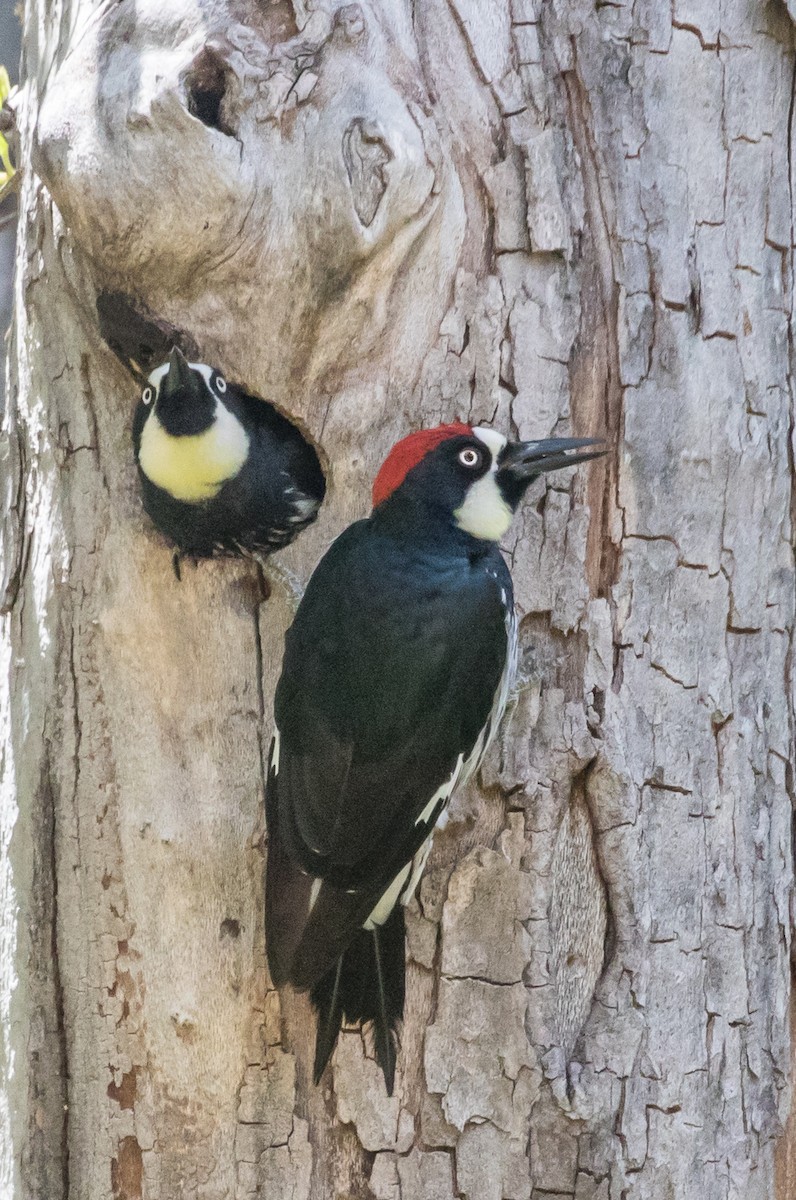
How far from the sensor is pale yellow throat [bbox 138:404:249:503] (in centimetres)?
220

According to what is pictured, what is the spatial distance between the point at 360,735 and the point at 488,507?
0.46 metres

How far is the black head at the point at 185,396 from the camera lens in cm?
210

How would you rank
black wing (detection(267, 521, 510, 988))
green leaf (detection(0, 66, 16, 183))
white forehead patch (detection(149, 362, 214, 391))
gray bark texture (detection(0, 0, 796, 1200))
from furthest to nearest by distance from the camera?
green leaf (detection(0, 66, 16, 183)) → white forehead patch (detection(149, 362, 214, 391)) → gray bark texture (detection(0, 0, 796, 1200)) → black wing (detection(267, 521, 510, 988))

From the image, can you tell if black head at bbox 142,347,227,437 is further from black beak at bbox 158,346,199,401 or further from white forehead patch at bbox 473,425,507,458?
white forehead patch at bbox 473,425,507,458

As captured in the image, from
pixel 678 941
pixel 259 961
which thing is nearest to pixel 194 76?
pixel 259 961

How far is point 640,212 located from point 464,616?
80 cm

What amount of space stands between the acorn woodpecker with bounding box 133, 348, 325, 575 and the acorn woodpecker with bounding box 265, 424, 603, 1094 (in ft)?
0.82

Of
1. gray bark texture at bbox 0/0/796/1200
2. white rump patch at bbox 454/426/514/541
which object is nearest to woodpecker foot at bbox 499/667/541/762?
gray bark texture at bbox 0/0/796/1200

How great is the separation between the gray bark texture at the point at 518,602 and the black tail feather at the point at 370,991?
36mm

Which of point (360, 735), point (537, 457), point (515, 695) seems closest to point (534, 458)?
point (537, 457)

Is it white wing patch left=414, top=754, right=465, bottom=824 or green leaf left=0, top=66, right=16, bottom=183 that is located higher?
green leaf left=0, top=66, right=16, bottom=183

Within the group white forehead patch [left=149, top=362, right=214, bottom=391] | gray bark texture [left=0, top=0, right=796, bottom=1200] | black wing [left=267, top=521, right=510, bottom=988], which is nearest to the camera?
black wing [left=267, top=521, right=510, bottom=988]

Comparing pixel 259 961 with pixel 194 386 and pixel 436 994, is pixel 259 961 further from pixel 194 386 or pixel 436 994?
pixel 194 386

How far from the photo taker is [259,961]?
2090 millimetres
